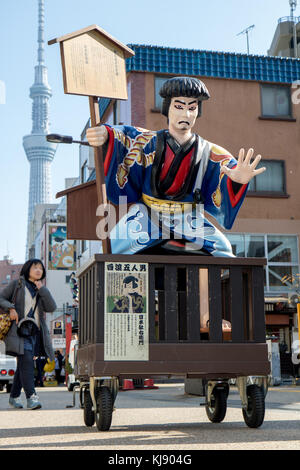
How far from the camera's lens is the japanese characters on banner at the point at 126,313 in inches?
201

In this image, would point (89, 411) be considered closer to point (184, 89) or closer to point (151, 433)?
point (151, 433)

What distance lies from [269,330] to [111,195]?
20880mm

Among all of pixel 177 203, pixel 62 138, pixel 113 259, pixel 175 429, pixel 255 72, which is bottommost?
pixel 175 429

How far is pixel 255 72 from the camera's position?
2494 centimetres

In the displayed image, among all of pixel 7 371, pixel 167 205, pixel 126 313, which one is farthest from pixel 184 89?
pixel 7 371

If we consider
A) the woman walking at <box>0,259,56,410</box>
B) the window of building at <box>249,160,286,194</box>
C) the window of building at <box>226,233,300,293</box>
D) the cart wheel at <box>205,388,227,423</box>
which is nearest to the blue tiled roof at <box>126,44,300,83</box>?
the window of building at <box>249,160,286,194</box>

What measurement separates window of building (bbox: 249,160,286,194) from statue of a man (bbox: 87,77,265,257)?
1871 cm

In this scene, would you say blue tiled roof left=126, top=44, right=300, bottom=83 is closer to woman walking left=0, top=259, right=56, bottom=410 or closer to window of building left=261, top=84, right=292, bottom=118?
window of building left=261, top=84, right=292, bottom=118

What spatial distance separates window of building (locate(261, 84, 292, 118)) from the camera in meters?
25.2

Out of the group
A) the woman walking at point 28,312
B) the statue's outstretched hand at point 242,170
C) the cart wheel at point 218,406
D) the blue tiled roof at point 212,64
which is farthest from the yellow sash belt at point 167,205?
the blue tiled roof at point 212,64
